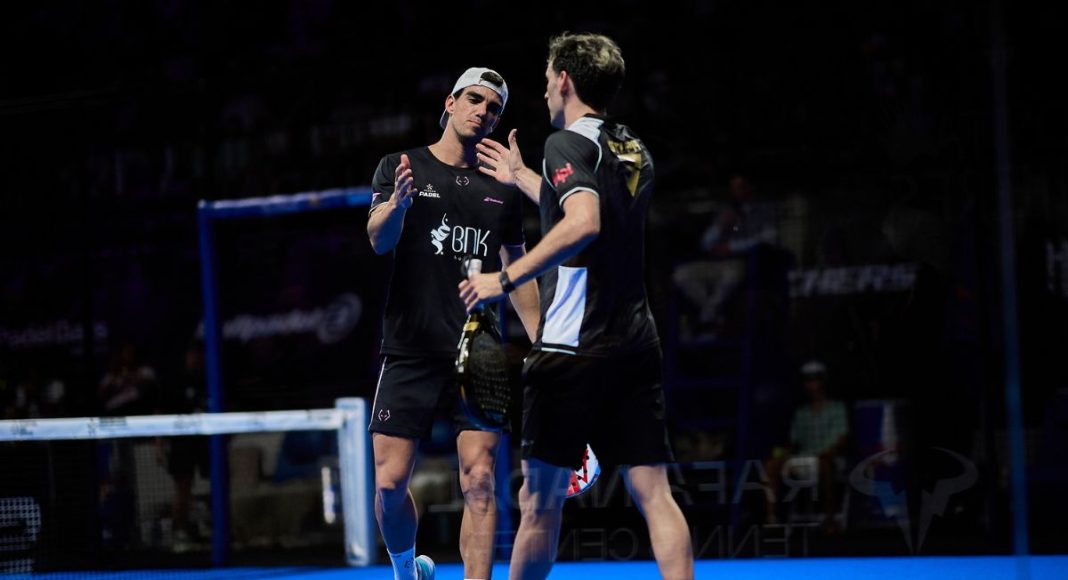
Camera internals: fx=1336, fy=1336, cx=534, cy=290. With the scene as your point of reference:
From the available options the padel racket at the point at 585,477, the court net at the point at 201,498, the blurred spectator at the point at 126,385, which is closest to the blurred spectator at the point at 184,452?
the court net at the point at 201,498

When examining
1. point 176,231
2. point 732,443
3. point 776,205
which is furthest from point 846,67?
point 176,231

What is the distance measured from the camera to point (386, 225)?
4727mm

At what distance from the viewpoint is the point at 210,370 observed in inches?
336

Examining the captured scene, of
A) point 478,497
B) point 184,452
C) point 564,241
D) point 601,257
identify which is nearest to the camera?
point 564,241

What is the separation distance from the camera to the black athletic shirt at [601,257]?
3.81 m

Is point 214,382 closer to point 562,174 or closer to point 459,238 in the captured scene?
point 459,238

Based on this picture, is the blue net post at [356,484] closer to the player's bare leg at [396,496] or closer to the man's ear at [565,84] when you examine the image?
the player's bare leg at [396,496]

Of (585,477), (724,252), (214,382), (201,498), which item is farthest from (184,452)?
(585,477)

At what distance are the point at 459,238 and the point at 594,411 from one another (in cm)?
136

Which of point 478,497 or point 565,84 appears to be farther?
point 478,497

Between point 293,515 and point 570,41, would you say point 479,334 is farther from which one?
point 293,515

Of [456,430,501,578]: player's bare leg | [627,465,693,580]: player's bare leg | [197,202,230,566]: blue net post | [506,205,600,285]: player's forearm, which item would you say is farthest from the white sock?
[197,202,230,566]: blue net post

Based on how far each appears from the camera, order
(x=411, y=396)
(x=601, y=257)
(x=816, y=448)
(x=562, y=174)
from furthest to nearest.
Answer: (x=816, y=448), (x=411, y=396), (x=601, y=257), (x=562, y=174)

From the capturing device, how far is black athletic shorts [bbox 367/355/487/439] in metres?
4.94
